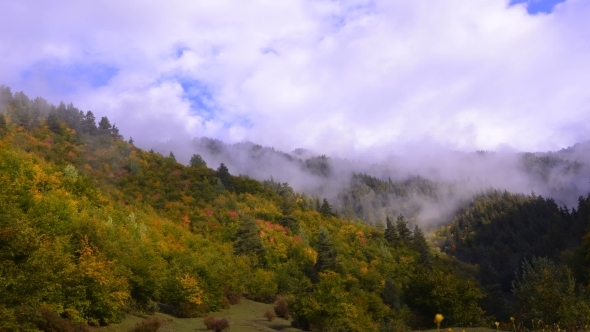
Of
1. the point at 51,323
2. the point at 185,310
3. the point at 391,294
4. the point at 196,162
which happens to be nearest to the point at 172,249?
the point at 185,310

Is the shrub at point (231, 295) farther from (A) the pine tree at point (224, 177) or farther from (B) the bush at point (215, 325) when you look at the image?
(A) the pine tree at point (224, 177)

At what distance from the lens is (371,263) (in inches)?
2089

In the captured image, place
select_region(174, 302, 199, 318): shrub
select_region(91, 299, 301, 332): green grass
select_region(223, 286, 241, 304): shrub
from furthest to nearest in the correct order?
select_region(223, 286, 241, 304): shrub → select_region(174, 302, 199, 318): shrub → select_region(91, 299, 301, 332): green grass

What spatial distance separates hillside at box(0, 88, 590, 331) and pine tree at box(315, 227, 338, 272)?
15 cm

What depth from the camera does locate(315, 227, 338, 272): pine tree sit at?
46.9 meters

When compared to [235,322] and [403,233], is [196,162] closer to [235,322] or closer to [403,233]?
[403,233]

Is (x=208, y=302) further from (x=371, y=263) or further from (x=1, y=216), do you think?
(x=371, y=263)

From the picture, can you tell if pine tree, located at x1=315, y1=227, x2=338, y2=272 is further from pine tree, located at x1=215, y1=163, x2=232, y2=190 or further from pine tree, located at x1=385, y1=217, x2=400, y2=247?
pine tree, located at x1=215, y1=163, x2=232, y2=190

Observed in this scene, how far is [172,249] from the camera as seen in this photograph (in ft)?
120

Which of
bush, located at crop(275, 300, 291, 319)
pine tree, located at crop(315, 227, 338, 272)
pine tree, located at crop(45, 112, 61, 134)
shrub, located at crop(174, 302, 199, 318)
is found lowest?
bush, located at crop(275, 300, 291, 319)

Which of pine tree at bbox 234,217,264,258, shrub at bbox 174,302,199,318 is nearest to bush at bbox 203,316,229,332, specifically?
shrub at bbox 174,302,199,318

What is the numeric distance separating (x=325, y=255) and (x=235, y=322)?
20.9 metres

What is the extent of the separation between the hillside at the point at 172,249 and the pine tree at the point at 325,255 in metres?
0.15

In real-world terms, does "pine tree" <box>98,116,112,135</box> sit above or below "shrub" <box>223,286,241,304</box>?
above
